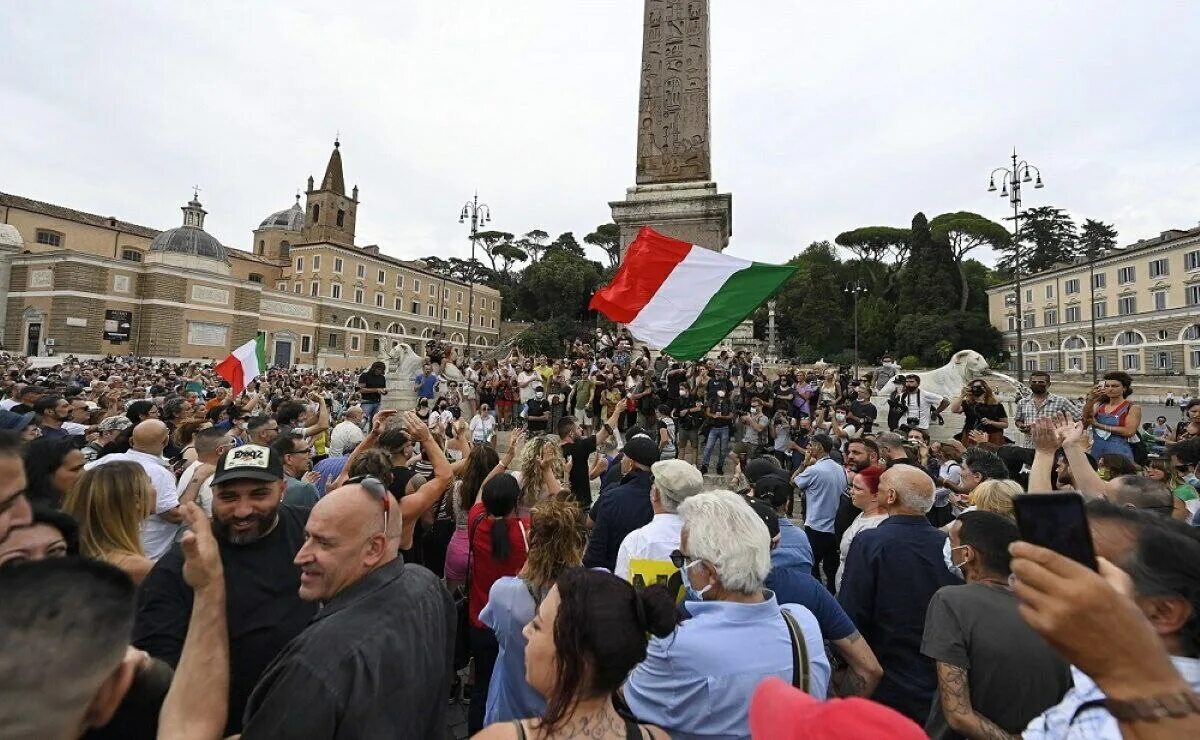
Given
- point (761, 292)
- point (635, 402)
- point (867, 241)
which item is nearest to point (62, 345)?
point (635, 402)

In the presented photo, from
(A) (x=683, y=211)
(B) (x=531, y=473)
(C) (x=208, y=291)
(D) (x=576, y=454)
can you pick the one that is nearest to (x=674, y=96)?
(A) (x=683, y=211)

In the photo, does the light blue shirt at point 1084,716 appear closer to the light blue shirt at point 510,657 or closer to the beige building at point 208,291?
the light blue shirt at point 510,657

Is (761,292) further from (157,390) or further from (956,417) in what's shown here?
(157,390)

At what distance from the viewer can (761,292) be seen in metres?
5.73

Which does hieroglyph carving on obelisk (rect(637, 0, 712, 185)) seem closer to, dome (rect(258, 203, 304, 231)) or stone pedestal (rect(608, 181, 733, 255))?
stone pedestal (rect(608, 181, 733, 255))

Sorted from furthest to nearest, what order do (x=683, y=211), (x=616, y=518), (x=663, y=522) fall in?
(x=683, y=211)
(x=616, y=518)
(x=663, y=522)

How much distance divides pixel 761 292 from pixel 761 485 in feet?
8.37

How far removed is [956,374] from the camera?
11172mm

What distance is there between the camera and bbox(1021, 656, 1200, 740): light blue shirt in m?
1.09

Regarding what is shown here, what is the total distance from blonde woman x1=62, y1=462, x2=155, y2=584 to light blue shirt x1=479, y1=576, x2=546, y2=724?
4.61ft

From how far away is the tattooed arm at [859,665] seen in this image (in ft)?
7.47

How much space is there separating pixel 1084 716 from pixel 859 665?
127 centimetres

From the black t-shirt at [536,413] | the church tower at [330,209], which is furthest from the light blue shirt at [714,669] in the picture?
the church tower at [330,209]

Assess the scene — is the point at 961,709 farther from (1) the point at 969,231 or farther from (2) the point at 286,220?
(2) the point at 286,220
